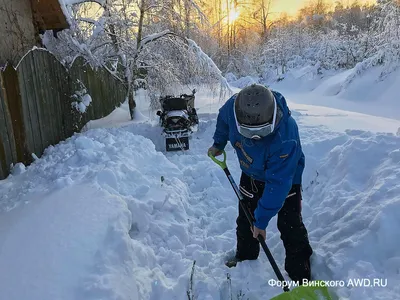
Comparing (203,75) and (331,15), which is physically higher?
(331,15)

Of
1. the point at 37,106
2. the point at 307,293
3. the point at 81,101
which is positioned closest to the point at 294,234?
the point at 307,293

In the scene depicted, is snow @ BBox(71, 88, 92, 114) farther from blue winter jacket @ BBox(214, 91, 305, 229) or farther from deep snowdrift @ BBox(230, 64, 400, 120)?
deep snowdrift @ BBox(230, 64, 400, 120)

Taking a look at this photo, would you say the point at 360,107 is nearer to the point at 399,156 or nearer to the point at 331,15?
the point at 399,156

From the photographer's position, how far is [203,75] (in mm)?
9969

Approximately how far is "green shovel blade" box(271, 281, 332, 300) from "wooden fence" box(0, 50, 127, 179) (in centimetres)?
432

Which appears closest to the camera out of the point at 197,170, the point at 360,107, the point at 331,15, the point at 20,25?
the point at 197,170

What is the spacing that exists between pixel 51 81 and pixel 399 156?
242 inches

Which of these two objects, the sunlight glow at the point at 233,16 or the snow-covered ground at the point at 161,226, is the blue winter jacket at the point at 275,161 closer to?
the snow-covered ground at the point at 161,226

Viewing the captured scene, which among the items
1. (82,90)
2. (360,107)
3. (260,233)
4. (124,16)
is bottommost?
(360,107)

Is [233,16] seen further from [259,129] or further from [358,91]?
[259,129]

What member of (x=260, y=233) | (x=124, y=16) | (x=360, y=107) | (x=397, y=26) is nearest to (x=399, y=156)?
(x=260, y=233)

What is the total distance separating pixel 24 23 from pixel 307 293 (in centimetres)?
708

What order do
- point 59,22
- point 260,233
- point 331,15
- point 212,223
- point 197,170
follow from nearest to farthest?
point 260,233, point 212,223, point 197,170, point 59,22, point 331,15

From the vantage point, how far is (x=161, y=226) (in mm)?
3846
